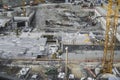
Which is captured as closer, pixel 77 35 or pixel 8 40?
pixel 8 40

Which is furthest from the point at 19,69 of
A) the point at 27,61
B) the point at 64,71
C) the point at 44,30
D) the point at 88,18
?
the point at 88,18

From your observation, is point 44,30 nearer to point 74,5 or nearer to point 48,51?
point 48,51

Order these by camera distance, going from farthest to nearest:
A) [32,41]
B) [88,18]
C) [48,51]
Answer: [88,18] < [32,41] < [48,51]

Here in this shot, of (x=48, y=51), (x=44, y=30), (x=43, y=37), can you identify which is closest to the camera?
(x=48, y=51)

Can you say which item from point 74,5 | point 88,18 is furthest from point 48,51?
point 74,5

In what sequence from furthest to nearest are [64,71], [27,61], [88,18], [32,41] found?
[88,18] → [32,41] → [27,61] → [64,71]

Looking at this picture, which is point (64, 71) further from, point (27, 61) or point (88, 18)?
point (88, 18)
